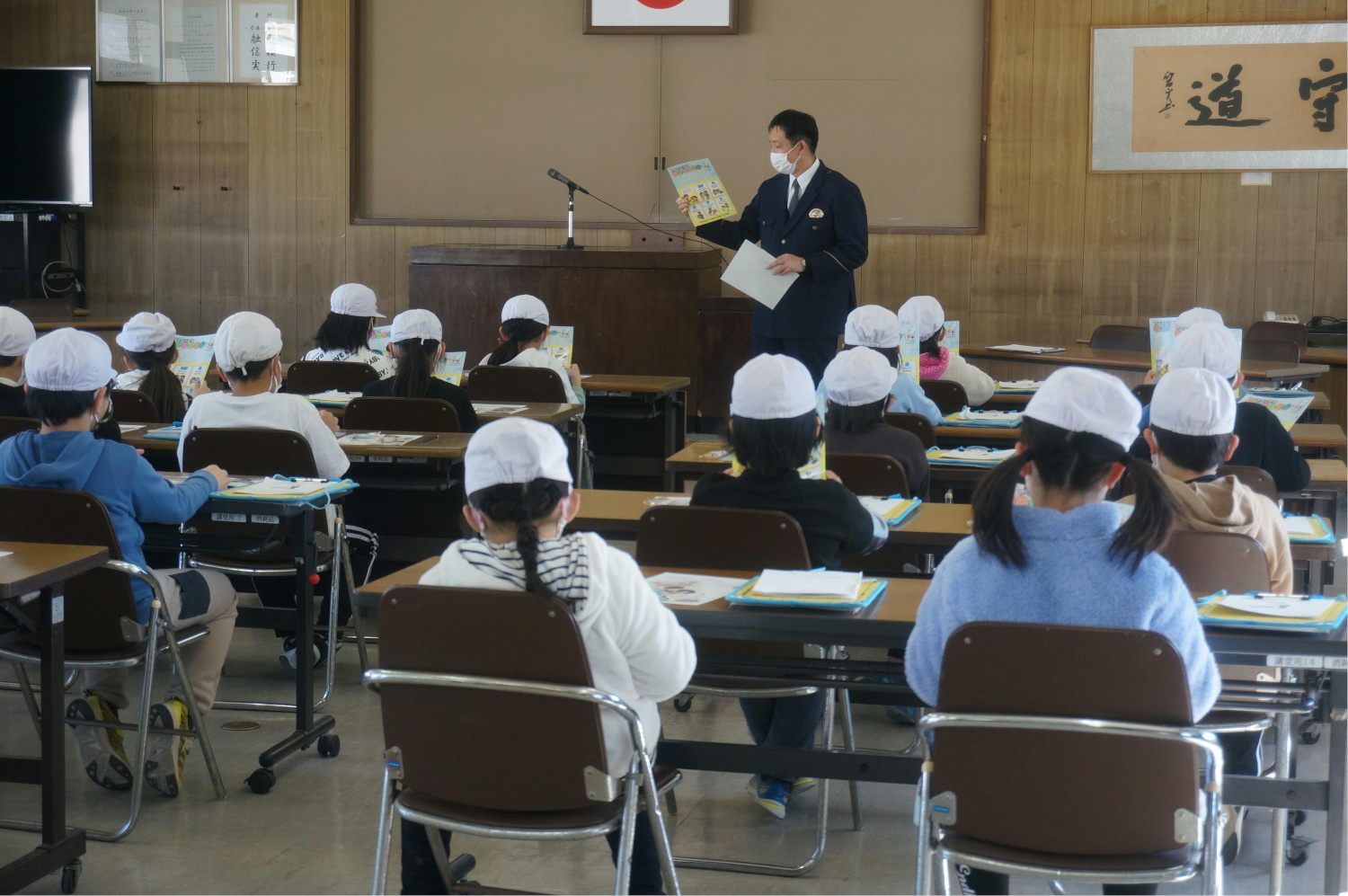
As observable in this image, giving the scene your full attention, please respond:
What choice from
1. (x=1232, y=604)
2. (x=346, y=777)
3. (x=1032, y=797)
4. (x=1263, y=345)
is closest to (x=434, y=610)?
(x=1032, y=797)

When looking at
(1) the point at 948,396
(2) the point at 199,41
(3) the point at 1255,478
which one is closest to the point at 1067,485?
(3) the point at 1255,478

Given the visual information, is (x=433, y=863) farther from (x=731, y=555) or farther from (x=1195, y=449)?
(x=1195, y=449)

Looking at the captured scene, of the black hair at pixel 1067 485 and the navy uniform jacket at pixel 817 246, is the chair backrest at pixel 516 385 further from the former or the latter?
the black hair at pixel 1067 485

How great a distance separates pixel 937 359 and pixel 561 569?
381 centimetres

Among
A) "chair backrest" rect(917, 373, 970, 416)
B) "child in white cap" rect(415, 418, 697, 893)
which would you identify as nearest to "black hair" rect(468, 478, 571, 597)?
"child in white cap" rect(415, 418, 697, 893)

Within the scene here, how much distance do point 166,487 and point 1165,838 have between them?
2172mm

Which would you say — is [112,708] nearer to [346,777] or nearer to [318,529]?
[346,777]

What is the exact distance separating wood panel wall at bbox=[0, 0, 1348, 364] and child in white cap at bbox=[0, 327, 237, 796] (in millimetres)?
6034

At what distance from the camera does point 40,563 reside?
242 cm

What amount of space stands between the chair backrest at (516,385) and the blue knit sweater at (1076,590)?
352 cm

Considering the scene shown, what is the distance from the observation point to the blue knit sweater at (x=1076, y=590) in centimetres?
184

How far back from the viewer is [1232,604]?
85.5 inches

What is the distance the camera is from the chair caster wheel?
309cm

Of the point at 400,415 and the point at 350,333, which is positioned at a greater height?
the point at 350,333
